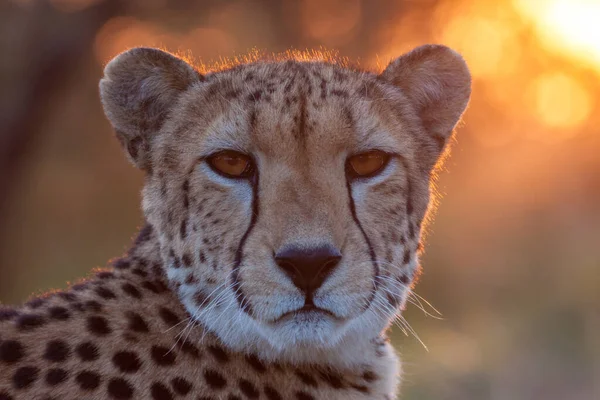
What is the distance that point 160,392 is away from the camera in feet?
7.37

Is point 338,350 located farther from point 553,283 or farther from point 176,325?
point 553,283

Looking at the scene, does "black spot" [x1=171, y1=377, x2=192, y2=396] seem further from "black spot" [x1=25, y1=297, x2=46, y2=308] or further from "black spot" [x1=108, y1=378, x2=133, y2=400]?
"black spot" [x1=25, y1=297, x2=46, y2=308]

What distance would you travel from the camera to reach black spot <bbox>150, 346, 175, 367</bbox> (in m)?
2.30

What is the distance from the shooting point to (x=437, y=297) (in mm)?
11547

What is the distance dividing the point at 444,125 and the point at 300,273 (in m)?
0.95

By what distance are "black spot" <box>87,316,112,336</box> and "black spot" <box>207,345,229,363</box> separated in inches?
10.9

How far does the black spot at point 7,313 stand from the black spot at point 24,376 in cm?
19

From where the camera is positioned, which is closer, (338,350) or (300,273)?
(300,273)

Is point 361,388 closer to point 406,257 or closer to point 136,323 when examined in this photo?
point 406,257

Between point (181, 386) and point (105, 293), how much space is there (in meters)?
0.33

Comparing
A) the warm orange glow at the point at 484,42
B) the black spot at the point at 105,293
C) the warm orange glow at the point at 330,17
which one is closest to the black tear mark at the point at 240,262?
the black spot at the point at 105,293

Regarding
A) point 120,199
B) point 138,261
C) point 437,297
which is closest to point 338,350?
point 138,261

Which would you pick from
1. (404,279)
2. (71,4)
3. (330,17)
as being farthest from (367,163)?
(330,17)

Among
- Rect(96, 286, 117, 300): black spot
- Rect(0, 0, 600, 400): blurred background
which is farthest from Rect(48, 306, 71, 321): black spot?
Rect(0, 0, 600, 400): blurred background
